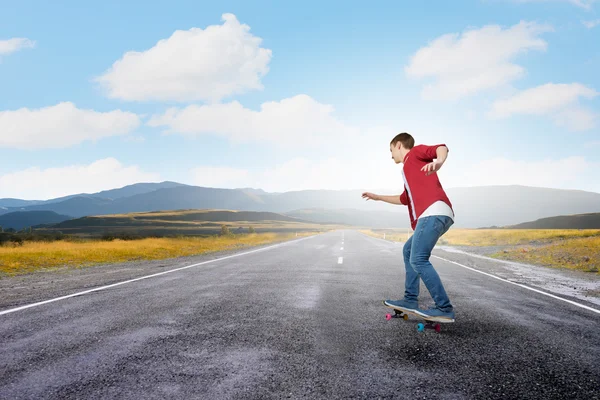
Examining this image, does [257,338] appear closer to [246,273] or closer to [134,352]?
[134,352]

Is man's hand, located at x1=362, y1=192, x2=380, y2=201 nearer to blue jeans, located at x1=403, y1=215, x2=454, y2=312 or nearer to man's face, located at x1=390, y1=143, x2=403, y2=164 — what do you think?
man's face, located at x1=390, y1=143, x2=403, y2=164

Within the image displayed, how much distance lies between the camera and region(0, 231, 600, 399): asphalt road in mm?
2338

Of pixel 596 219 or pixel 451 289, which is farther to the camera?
pixel 596 219

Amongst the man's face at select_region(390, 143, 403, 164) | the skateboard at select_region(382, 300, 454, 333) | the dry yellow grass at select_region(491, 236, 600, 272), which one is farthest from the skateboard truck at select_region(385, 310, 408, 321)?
the dry yellow grass at select_region(491, 236, 600, 272)

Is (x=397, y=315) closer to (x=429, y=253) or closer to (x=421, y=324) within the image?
(x=421, y=324)

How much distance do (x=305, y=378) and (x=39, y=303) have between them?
474 cm

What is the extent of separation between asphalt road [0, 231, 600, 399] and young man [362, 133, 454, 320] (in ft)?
A: 1.30

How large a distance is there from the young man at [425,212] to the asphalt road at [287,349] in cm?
40

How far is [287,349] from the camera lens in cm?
311

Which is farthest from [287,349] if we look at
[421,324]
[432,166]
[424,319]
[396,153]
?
[396,153]

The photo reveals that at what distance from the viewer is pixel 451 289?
6.62 metres

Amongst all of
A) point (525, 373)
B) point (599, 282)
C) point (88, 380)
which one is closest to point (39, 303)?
point (88, 380)

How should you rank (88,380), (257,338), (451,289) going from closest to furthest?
(88,380) < (257,338) < (451,289)

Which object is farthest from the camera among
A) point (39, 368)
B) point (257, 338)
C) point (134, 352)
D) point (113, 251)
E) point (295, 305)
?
point (113, 251)
